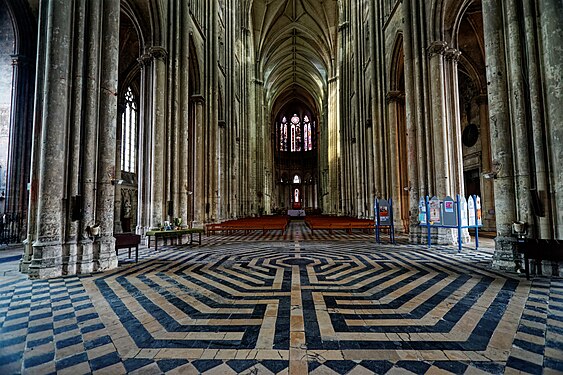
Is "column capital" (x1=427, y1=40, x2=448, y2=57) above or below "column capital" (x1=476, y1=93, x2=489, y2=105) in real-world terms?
below

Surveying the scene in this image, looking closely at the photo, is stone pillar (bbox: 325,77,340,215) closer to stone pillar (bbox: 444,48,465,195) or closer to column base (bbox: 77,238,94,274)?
stone pillar (bbox: 444,48,465,195)

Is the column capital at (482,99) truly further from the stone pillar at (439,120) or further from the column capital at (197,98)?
the column capital at (197,98)

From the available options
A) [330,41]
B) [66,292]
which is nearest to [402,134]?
[66,292]

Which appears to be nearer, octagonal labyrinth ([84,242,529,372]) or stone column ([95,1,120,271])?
octagonal labyrinth ([84,242,529,372])

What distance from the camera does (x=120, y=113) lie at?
20.8 m

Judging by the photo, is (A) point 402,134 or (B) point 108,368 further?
(A) point 402,134

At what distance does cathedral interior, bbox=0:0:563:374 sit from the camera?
257 cm

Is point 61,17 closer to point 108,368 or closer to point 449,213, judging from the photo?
point 108,368

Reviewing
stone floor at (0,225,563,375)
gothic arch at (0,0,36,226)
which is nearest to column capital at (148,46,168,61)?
gothic arch at (0,0,36,226)

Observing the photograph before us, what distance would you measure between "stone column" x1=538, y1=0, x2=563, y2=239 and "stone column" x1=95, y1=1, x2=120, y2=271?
8654 mm

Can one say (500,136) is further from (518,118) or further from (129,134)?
(129,134)

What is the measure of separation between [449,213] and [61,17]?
10668mm

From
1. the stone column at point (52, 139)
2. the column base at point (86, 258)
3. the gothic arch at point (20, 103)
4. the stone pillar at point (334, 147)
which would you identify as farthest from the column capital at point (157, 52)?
the stone pillar at point (334, 147)

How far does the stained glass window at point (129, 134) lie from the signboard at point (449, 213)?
20607 millimetres
